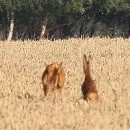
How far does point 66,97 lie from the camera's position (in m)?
10.9

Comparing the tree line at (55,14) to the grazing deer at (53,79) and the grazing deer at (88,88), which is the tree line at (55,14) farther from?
the grazing deer at (88,88)

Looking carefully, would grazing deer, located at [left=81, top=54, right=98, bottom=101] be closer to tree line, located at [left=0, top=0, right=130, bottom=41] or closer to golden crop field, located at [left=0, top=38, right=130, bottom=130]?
golden crop field, located at [left=0, top=38, right=130, bottom=130]

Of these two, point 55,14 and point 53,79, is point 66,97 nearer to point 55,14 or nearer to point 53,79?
point 53,79

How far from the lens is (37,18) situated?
168 feet

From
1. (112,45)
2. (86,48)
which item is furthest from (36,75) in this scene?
(112,45)

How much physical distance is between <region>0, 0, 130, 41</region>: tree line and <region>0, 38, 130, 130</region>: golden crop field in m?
19.6

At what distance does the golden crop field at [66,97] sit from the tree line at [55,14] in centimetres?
1962

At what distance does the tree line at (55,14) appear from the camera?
44344mm

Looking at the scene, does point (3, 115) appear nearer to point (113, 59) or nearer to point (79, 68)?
point (79, 68)

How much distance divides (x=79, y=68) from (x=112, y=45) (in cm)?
944

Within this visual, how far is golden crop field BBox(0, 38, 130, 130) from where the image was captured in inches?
326

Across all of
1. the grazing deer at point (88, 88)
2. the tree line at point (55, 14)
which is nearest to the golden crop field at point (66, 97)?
the grazing deer at point (88, 88)

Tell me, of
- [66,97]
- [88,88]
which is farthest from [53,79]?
[88,88]

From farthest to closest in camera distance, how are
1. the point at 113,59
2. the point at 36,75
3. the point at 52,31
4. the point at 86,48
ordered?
the point at 52,31 < the point at 86,48 < the point at 113,59 < the point at 36,75
